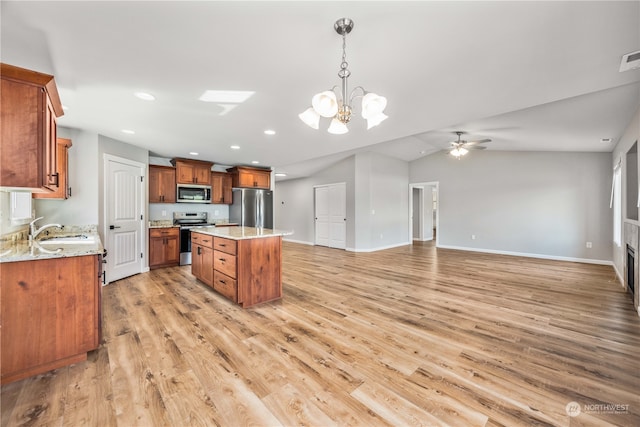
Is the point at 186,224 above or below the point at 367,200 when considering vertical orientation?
below

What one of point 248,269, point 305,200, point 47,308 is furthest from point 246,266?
point 305,200

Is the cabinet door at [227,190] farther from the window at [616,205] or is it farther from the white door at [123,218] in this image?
the window at [616,205]

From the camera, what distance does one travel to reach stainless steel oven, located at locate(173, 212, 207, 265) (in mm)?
5320

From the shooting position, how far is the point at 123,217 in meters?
4.36

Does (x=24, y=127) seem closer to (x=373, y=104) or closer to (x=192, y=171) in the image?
(x=373, y=104)

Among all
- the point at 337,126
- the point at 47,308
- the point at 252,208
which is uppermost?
the point at 337,126

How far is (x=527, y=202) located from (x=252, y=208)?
6650 millimetres

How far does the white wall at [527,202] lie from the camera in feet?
18.0

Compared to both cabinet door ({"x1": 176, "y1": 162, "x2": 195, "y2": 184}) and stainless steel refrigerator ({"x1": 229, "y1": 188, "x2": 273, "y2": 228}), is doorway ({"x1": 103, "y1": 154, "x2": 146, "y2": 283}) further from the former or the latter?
stainless steel refrigerator ({"x1": 229, "y1": 188, "x2": 273, "y2": 228})

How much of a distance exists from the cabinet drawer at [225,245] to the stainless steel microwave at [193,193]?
8.21ft

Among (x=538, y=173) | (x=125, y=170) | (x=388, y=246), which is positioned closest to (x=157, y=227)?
(x=125, y=170)

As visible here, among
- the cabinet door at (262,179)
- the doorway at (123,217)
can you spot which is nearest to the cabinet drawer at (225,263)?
the doorway at (123,217)

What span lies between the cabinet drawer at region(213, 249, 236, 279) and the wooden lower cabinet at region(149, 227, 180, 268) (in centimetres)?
219

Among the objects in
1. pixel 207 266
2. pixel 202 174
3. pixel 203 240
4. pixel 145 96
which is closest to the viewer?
pixel 145 96
